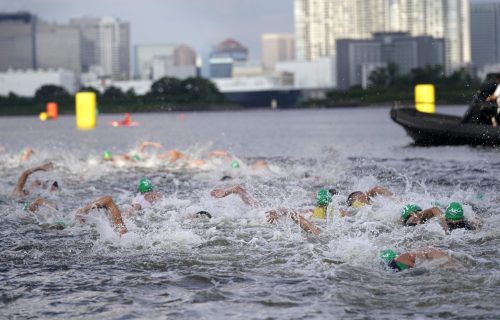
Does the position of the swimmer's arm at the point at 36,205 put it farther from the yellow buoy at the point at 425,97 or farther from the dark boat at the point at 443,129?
the yellow buoy at the point at 425,97

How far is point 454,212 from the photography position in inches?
508

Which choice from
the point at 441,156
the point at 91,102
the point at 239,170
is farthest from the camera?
the point at 91,102

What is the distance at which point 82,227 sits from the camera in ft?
50.8

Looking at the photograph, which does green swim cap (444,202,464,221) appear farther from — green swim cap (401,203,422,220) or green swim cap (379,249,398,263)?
green swim cap (379,249,398,263)

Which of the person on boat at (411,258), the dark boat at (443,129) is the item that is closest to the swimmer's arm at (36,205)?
the person on boat at (411,258)

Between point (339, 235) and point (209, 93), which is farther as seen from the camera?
point (209, 93)

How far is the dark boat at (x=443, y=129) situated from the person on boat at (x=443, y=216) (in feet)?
68.6

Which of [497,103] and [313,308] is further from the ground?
[497,103]

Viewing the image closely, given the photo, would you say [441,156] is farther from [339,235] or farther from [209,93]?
[209,93]

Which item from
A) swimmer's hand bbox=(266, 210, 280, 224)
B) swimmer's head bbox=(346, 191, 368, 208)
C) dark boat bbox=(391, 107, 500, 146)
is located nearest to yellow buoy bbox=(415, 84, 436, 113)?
dark boat bbox=(391, 107, 500, 146)

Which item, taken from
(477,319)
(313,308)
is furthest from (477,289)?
(313,308)

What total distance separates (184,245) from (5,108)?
153801mm

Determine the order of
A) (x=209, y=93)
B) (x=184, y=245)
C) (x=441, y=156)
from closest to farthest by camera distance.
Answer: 1. (x=184, y=245)
2. (x=441, y=156)
3. (x=209, y=93)

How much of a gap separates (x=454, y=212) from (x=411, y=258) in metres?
2.05
